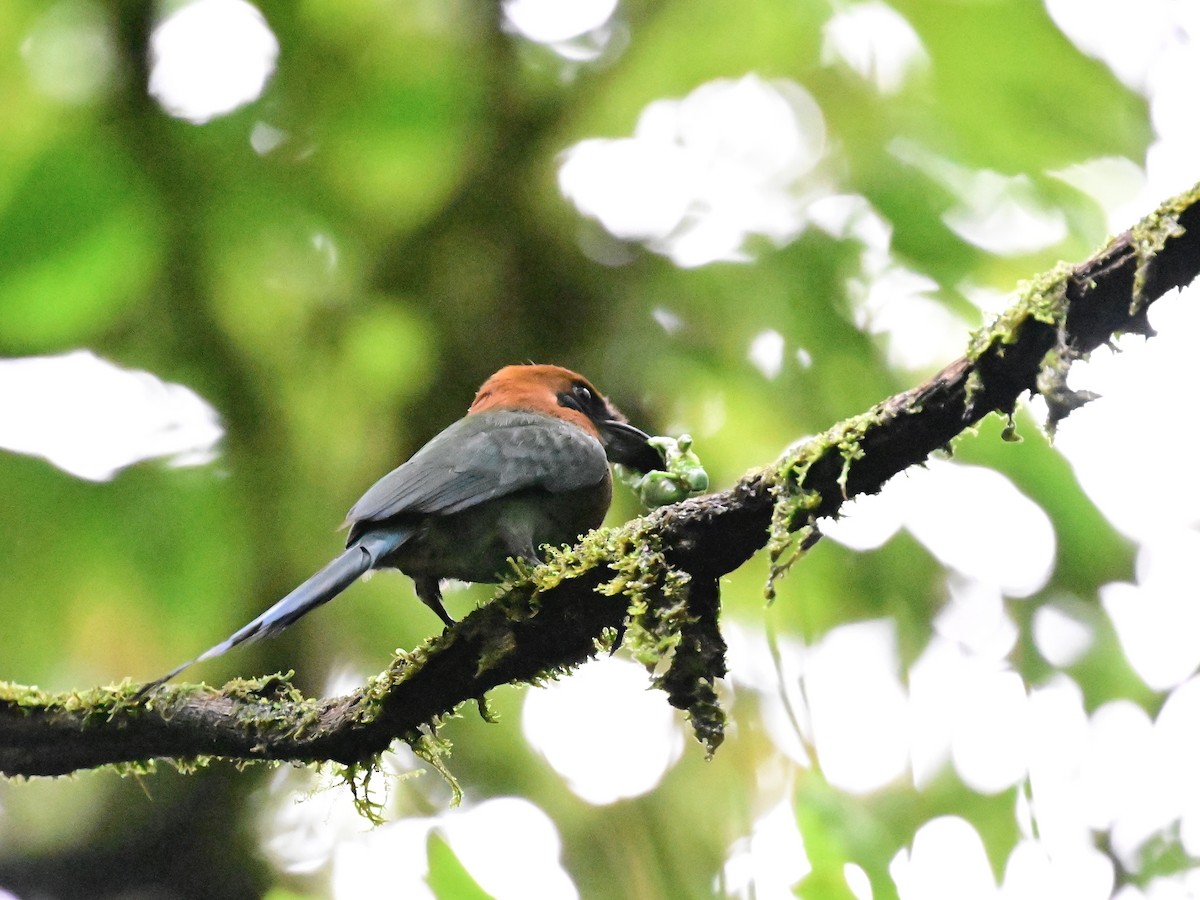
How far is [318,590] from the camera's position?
2482mm

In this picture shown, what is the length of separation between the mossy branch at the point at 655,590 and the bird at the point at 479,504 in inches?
14.0

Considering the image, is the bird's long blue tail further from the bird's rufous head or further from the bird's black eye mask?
the bird's black eye mask

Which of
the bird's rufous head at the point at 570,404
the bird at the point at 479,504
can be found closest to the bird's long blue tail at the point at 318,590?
the bird at the point at 479,504

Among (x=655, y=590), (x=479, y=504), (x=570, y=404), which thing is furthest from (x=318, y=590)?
(x=570, y=404)

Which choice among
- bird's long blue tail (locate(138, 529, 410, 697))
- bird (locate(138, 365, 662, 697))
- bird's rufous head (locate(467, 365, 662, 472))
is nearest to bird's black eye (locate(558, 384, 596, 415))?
bird's rufous head (locate(467, 365, 662, 472))

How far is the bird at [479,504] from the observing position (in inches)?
111

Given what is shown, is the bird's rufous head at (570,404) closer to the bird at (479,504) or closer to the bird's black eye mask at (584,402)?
the bird's black eye mask at (584,402)

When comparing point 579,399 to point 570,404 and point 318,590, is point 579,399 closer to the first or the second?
point 570,404

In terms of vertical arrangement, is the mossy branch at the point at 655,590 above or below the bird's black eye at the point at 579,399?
above

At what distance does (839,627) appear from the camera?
396 centimetres

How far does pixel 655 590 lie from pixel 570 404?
5.80ft

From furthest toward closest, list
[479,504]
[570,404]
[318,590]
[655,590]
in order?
1. [570,404]
2. [479,504]
3. [318,590]
4. [655,590]

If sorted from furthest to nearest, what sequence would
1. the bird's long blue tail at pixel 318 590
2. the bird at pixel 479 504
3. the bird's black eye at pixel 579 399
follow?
the bird's black eye at pixel 579 399, the bird at pixel 479 504, the bird's long blue tail at pixel 318 590

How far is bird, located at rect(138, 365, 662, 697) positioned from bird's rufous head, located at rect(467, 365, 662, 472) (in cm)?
14
